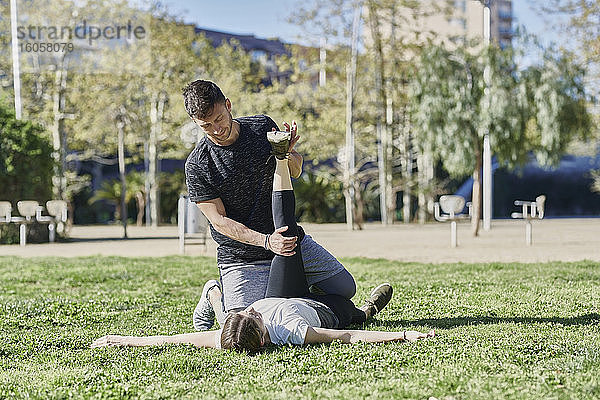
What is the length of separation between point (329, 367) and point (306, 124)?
68.8ft

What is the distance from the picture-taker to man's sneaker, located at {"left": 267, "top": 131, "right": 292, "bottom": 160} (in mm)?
3898

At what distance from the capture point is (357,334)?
3900 mm

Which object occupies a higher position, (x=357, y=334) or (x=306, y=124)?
(x=306, y=124)

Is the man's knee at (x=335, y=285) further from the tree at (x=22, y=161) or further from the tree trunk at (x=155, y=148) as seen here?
the tree trunk at (x=155, y=148)

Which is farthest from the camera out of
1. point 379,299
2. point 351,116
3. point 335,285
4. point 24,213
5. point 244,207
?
point 351,116

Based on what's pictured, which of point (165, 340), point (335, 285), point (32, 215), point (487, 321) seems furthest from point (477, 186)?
point (165, 340)

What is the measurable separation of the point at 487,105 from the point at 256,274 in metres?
11.0

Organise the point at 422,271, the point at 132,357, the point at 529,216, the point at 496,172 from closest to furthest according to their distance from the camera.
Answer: the point at 132,357 < the point at 422,271 < the point at 529,216 < the point at 496,172

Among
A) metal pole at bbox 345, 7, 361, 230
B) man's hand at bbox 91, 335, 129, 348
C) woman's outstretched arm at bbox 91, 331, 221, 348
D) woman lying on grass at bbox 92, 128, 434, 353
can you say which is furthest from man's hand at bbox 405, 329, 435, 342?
metal pole at bbox 345, 7, 361, 230

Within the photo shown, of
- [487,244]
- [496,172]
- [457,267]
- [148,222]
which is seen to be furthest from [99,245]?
[496,172]

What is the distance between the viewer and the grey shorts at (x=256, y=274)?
→ 4.26 m

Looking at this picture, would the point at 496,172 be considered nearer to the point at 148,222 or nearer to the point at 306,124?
the point at 306,124

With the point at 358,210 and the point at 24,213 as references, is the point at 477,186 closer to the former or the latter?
the point at 358,210

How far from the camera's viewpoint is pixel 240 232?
4.13 meters
